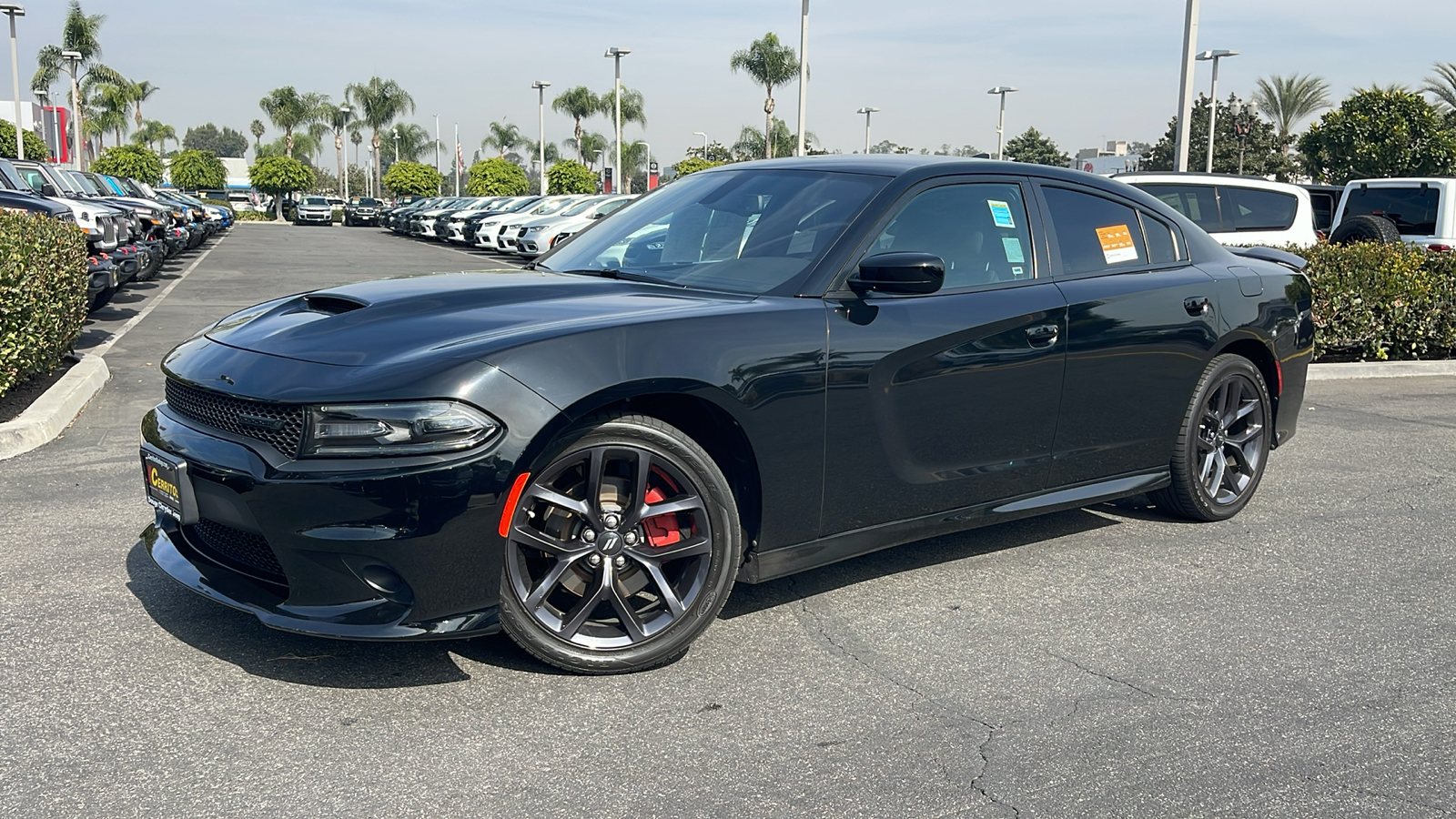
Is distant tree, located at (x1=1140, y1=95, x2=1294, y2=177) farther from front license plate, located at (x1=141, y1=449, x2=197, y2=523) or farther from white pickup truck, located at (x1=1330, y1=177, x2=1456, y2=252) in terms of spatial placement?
front license plate, located at (x1=141, y1=449, x2=197, y2=523)

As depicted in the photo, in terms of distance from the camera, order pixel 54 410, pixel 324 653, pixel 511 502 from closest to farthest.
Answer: pixel 511 502, pixel 324 653, pixel 54 410

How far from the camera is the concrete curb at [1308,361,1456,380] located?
10.6 meters

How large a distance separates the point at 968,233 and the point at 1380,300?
27.2 ft

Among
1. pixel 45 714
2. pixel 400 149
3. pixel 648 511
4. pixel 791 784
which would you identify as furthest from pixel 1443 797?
pixel 400 149

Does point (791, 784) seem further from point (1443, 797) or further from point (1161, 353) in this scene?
point (1161, 353)

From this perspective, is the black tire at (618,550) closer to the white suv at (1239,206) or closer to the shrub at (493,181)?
the white suv at (1239,206)

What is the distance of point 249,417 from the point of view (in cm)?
333

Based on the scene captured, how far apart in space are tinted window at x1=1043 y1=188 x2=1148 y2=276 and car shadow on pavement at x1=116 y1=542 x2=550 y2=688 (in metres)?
2.63

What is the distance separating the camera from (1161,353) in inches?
197

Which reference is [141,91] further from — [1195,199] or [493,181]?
[1195,199]

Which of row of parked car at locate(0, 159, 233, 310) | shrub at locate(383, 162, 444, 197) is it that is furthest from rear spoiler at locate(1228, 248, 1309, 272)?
shrub at locate(383, 162, 444, 197)

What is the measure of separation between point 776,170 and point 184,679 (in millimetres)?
2732

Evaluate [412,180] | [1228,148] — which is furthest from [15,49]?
[1228,148]

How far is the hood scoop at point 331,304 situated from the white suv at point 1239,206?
989cm
